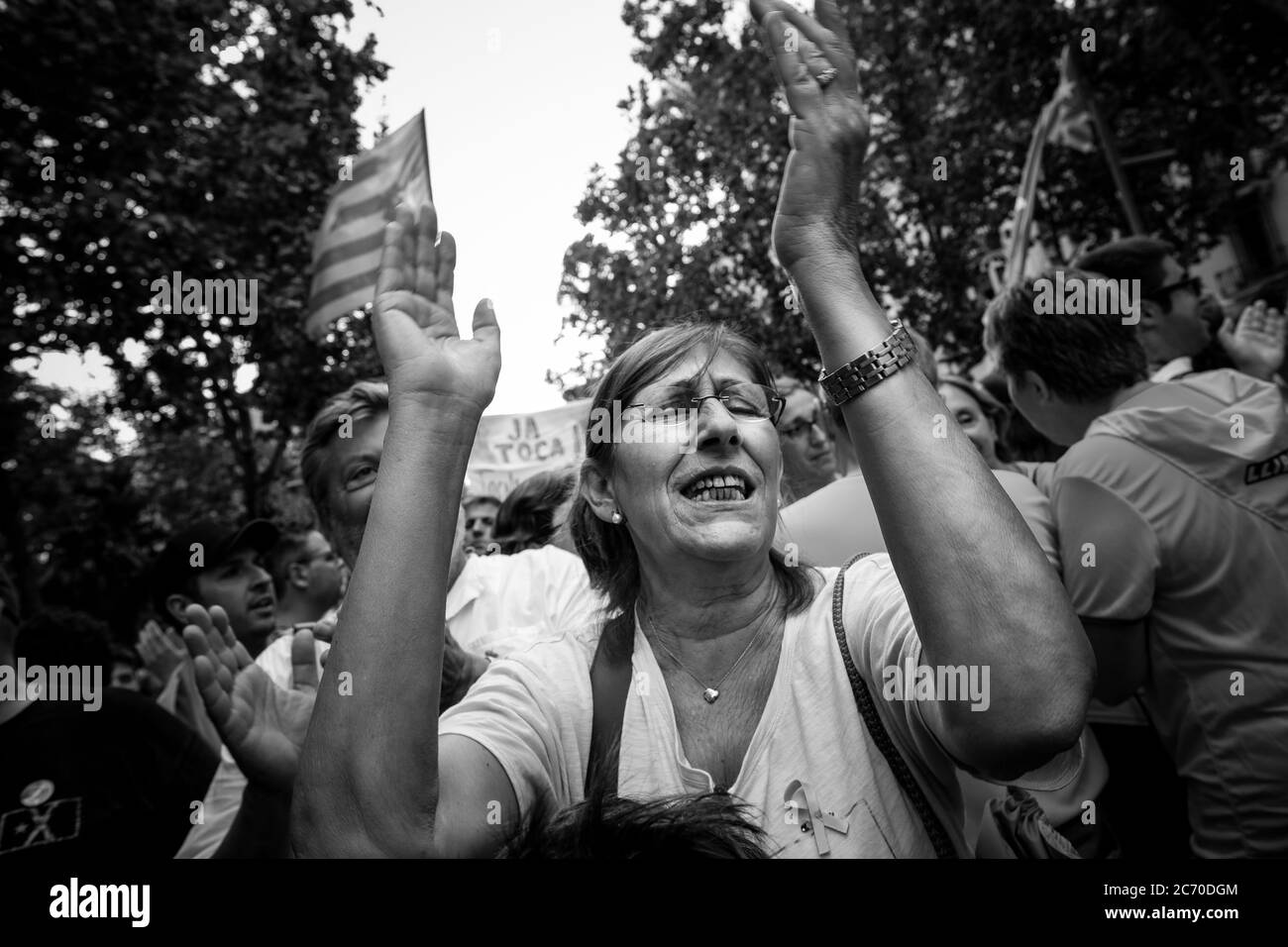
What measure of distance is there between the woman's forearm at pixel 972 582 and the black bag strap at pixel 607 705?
0.53 meters

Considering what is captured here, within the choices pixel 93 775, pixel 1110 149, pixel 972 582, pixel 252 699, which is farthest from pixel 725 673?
pixel 1110 149

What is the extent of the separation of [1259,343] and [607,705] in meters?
3.67

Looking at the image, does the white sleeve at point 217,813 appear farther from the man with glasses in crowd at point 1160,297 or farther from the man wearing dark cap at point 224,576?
the man with glasses in crowd at point 1160,297

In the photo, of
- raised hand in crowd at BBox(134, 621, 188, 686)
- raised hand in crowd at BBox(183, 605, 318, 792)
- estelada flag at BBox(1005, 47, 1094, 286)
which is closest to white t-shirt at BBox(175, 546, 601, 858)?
raised hand in crowd at BBox(183, 605, 318, 792)

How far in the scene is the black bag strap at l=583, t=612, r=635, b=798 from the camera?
4.88ft

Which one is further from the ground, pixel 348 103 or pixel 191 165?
pixel 348 103

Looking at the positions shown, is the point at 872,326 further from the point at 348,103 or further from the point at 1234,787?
the point at 348,103

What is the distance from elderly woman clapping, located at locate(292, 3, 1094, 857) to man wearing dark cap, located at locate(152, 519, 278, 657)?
2877 millimetres

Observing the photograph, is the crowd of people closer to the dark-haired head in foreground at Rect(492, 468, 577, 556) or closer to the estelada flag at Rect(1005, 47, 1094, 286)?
the dark-haired head in foreground at Rect(492, 468, 577, 556)

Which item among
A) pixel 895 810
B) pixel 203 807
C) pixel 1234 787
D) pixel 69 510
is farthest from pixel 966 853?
pixel 69 510

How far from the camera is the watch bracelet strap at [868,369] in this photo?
1259 mm

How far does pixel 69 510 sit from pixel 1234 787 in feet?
68.4

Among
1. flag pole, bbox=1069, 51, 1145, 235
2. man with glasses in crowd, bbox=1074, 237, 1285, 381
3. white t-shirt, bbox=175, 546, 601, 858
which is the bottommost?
white t-shirt, bbox=175, 546, 601, 858

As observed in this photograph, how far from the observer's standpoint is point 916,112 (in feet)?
40.9
